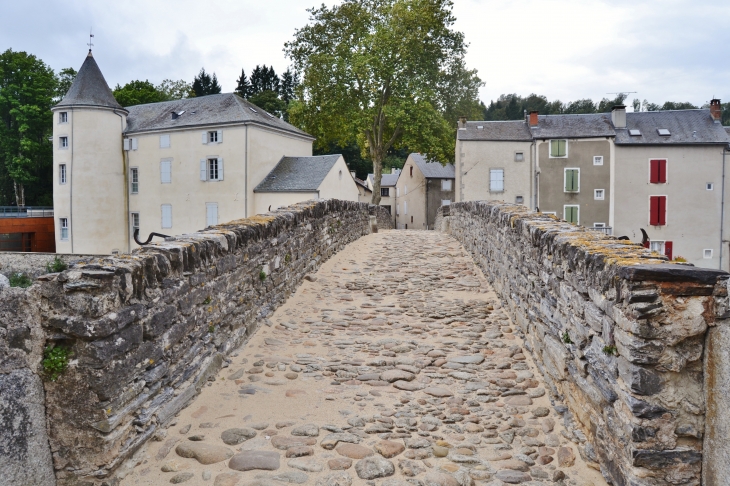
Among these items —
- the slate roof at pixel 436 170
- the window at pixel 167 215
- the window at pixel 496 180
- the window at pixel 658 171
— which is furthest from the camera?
the slate roof at pixel 436 170

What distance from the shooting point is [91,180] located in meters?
35.1

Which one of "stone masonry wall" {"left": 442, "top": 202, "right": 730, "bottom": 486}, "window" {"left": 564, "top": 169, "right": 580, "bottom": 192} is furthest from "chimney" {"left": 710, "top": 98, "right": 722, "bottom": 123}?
"stone masonry wall" {"left": 442, "top": 202, "right": 730, "bottom": 486}

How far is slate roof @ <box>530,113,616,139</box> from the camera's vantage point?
32125 millimetres

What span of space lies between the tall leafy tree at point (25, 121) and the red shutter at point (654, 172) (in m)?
43.6

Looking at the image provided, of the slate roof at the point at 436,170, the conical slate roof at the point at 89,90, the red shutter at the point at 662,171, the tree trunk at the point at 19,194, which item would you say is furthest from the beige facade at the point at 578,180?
the tree trunk at the point at 19,194

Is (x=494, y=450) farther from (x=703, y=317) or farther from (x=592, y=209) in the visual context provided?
(x=592, y=209)

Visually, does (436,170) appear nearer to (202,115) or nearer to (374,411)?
(202,115)

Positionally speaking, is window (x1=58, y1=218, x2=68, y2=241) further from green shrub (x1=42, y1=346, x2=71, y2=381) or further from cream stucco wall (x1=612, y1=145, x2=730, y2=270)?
green shrub (x1=42, y1=346, x2=71, y2=381)

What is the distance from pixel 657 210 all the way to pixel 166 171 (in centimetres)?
2891

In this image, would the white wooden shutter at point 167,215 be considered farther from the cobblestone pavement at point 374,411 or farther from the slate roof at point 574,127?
the cobblestone pavement at point 374,411

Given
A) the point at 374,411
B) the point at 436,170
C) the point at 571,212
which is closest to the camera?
the point at 374,411

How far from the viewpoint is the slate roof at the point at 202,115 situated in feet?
106

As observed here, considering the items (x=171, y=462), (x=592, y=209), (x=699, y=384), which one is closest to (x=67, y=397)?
(x=171, y=462)

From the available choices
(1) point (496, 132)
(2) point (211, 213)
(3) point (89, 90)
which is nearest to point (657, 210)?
(1) point (496, 132)
